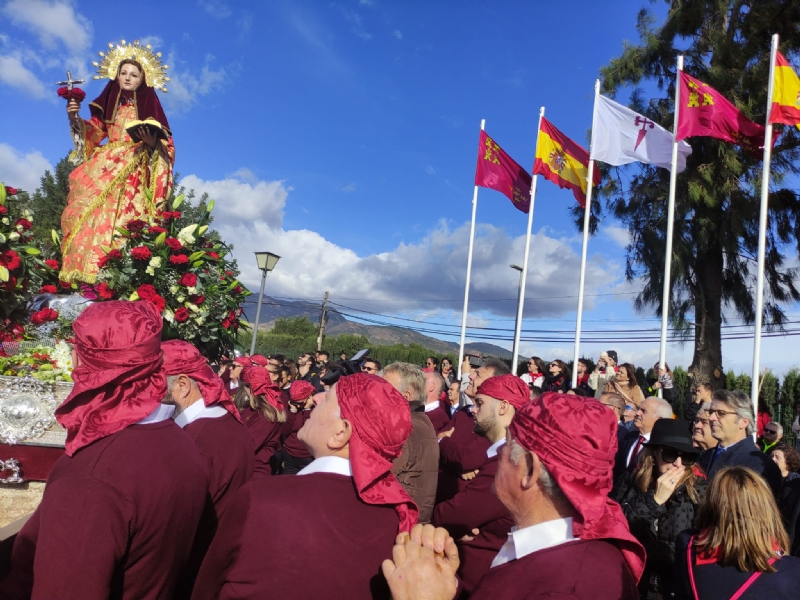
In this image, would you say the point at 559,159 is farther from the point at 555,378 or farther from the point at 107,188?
the point at 107,188

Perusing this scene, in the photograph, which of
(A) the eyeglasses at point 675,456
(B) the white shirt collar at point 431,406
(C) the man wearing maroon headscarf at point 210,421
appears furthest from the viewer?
(B) the white shirt collar at point 431,406

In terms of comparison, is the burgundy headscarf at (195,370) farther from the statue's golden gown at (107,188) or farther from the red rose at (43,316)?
the statue's golden gown at (107,188)

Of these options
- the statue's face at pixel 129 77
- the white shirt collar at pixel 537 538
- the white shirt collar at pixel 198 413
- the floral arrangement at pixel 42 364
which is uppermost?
the statue's face at pixel 129 77

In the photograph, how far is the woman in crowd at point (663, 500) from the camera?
340 centimetres

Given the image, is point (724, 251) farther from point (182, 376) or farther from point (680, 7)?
point (182, 376)

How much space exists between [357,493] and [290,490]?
0.22 m

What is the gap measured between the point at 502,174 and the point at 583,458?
38.2 ft

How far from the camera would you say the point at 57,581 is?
62.2 inches

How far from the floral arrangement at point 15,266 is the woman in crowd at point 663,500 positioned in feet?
16.6

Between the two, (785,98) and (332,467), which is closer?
(332,467)

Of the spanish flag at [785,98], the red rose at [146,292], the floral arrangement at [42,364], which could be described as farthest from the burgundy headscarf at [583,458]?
the spanish flag at [785,98]

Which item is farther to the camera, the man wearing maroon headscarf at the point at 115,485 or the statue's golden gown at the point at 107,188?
the statue's golden gown at the point at 107,188

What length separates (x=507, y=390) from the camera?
13.2 ft

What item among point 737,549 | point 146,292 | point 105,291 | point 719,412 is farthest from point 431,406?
point 737,549
